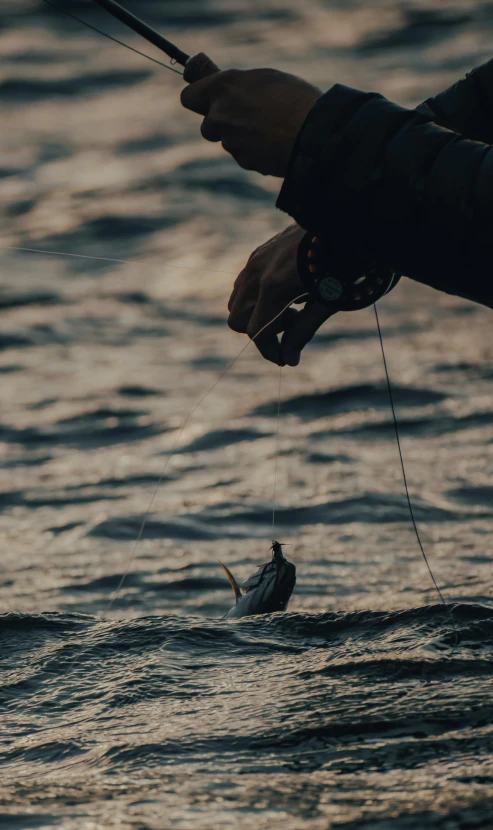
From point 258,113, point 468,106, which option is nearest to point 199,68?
point 258,113

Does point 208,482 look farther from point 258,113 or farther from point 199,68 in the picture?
point 258,113

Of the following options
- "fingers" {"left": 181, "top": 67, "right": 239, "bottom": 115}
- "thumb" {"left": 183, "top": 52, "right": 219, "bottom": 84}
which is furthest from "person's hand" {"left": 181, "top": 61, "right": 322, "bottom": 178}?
"thumb" {"left": 183, "top": 52, "right": 219, "bottom": 84}

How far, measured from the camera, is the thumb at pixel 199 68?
236cm

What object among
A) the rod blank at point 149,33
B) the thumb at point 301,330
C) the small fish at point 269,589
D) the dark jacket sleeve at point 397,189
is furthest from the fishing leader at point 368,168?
the small fish at point 269,589

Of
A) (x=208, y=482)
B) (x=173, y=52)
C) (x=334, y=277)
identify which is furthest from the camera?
(x=208, y=482)

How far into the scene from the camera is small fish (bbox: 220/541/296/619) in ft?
11.0

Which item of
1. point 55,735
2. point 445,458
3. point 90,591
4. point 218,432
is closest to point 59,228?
point 218,432

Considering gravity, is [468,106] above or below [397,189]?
above

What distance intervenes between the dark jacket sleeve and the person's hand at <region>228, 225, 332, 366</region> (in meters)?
0.50

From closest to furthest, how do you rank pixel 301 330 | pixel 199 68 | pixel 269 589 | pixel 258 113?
1. pixel 258 113
2. pixel 199 68
3. pixel 301 330
4. pixel 269 589

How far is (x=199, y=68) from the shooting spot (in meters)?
2.36

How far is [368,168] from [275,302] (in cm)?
67

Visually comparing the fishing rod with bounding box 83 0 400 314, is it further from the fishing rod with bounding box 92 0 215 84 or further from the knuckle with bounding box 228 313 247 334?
the knuckle with bounding box 228 313 247 334

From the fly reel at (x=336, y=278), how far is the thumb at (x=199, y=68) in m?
0.41
